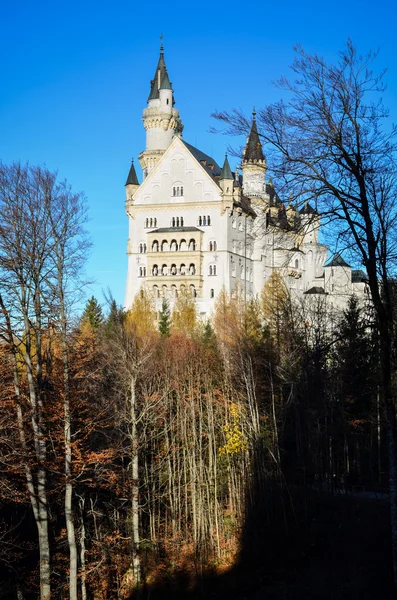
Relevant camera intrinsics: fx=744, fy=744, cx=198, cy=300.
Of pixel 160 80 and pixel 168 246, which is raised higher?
pixel 160 80

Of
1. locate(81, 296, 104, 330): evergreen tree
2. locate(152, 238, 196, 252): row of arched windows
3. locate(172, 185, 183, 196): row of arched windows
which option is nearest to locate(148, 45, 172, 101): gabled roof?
locate(172, 185, 183, 196): row of arched windows

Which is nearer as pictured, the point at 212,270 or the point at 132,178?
the point at 212,270

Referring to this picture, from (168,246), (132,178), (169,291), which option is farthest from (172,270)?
(132,178)

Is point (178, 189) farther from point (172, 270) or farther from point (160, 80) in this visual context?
point (160, 80)

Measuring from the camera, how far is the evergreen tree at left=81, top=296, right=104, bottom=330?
70.8 metres

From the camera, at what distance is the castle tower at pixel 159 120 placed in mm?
100188

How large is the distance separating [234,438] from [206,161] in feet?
213

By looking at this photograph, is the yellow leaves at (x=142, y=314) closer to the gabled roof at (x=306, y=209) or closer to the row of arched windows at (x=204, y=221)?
the row of arched windows at (x=204, y=221)

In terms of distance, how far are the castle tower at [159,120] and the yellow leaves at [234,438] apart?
6483 centimetres

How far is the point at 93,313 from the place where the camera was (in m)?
73.3

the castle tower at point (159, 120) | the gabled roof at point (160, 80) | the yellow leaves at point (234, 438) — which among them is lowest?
the yellow leaves at point (234, 438)

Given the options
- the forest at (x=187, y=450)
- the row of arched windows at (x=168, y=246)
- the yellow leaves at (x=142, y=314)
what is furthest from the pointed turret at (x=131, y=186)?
the forest at (x=187, y=450)

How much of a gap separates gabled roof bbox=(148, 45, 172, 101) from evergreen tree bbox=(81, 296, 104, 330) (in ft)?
124

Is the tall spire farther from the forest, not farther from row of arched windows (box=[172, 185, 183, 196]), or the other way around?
the forest
